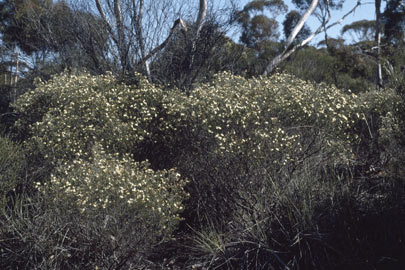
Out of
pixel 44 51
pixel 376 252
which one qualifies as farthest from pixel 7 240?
pixel 44 51

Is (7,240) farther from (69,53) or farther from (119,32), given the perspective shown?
(69,53)

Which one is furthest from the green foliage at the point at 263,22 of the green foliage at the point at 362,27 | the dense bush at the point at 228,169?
the dense bush at the point at 228,169

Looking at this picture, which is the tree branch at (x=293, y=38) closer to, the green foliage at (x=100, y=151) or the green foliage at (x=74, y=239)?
the green foliage at (x=100, y=151)

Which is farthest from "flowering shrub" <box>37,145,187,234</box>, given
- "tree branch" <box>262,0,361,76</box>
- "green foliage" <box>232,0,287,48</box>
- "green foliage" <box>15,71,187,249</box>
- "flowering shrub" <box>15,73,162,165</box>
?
"green foliage" <box>232,0,287,48</box>

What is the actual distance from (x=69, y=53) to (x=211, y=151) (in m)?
6.11

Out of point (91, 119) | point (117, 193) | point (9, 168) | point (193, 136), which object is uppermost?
point (91, 119)

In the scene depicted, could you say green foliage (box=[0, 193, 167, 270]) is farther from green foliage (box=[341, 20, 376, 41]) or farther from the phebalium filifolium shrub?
green foliage (box=[341, 20, 376, 41])

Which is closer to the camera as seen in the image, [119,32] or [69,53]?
[119,32]

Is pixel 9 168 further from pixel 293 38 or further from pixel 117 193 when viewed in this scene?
pixel 293 38

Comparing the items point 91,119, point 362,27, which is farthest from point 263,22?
point 91,119

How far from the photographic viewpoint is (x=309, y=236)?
4.12 m

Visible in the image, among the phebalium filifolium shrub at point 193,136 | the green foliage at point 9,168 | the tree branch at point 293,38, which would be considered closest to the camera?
the phebalium filifolium shrub at point 193,136

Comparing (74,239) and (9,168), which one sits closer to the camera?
(74,239)

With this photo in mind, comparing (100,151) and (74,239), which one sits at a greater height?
(100,151)
